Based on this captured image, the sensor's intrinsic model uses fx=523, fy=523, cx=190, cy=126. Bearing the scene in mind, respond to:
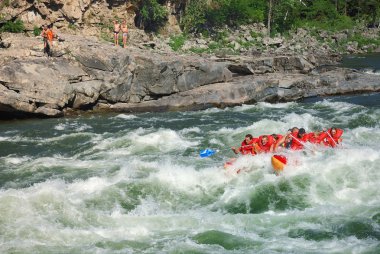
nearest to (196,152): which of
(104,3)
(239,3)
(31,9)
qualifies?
(31,9)

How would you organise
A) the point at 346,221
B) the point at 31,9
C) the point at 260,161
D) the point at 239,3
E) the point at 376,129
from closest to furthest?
1. the point at 346,221
2. the point at 260,161
3. the point at 376,129
4. the point at 31,9
5. the point at 239,3

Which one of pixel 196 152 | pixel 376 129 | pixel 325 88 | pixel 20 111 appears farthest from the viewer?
pixel 325 88

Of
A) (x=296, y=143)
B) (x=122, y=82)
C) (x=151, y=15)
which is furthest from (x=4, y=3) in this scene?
(x=296, y=143)

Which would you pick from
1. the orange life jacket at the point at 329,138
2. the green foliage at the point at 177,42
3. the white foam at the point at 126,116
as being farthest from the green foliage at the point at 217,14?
the orange life jacket at the point at 329,138

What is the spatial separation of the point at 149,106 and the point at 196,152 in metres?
7.74

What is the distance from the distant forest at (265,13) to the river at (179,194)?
2117 cm

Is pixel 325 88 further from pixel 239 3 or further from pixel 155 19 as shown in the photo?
pixel 239 3

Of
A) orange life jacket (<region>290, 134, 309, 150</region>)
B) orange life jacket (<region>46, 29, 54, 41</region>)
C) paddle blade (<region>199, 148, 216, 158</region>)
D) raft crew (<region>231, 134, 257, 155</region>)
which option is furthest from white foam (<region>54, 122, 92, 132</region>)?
orange life jacket (<region>290, 134, 309, 150</region>)

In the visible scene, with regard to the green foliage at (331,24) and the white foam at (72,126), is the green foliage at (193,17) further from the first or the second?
the white foam at (72,126)

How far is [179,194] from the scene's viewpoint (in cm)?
1252

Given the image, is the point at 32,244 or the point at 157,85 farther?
the point at 157,85

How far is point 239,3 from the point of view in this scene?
46250mm

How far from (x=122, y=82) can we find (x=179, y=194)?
11.7m

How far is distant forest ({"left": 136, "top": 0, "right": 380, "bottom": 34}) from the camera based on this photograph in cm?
3925
